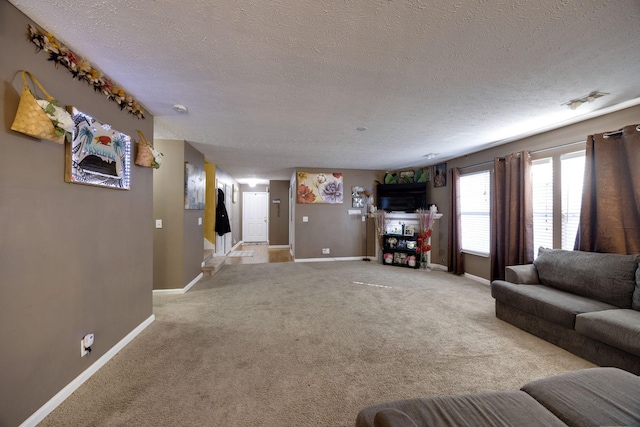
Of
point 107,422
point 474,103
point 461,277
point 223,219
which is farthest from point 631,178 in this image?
point 223,219

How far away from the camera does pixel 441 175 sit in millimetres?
5449

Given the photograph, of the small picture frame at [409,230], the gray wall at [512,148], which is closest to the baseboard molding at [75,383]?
the small picture frame at [409,230]

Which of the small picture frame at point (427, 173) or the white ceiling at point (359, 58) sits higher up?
the white ceiling at point (359, 58)

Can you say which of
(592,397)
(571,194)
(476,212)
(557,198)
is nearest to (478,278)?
(476,212)

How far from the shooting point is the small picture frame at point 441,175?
538cm

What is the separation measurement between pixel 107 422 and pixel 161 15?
2.39 meters

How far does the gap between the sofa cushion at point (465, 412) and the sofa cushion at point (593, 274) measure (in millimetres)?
2096

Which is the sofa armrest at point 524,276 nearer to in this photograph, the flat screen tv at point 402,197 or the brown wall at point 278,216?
the flat screen tv at point 402,197

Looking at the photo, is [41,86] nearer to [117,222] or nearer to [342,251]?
[117,222]

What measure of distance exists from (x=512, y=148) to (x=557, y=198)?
104 centimetres

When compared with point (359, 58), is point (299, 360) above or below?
below

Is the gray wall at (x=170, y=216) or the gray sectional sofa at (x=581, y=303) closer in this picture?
the gray sectional sofa at (x=581, y=303)

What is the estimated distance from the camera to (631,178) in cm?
243

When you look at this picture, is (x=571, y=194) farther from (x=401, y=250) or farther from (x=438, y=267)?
(x=401, y=250)
